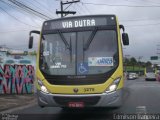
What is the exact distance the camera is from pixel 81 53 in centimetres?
1093

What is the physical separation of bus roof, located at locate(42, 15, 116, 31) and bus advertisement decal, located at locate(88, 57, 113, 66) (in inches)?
46.2

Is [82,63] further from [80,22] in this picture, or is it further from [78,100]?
[80,22]

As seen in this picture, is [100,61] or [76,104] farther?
[100,61]

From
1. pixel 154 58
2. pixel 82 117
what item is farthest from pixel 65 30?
pixel 154 58

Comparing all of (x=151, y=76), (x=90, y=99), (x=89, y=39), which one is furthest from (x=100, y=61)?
(x=151, y=76)

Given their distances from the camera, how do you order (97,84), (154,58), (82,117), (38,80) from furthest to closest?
(154,58) < (82,117) < (38,80) < (97,84)

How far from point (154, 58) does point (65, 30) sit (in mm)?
101423

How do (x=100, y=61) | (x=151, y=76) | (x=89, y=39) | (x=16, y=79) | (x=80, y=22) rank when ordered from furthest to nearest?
(x=151, y=76) < (x=16, y=79) < (x=80, y=22) < (x=89, y=39) < (x=100, y=61)

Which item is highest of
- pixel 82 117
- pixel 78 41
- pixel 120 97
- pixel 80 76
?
pixel 78 41

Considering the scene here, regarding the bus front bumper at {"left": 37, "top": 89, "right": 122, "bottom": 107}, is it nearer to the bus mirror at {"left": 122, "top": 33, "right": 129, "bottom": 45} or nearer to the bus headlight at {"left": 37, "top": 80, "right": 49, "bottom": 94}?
the bus headlight at {"left": 37, "top": 80, "right": 49, "bottom": 94}

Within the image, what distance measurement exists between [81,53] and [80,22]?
1.16 metres

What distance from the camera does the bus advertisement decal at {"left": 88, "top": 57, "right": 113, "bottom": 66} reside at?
10750 mm

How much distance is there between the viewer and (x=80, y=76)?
35.1 feet

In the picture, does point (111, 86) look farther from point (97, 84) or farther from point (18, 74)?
point (18, 74)
